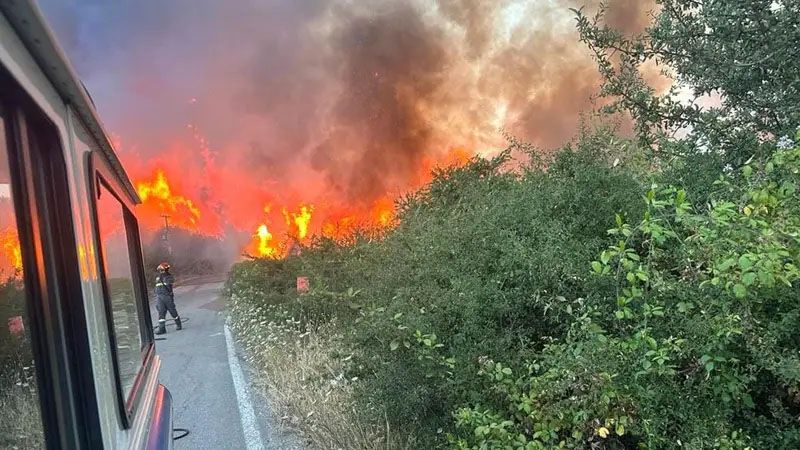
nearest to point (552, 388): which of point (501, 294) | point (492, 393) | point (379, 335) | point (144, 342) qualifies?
point (492, 393)

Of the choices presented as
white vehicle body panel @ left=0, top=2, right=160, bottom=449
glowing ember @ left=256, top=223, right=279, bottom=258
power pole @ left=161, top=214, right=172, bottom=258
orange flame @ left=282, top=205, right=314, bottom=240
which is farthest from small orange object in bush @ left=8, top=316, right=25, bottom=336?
power pole @ left=161, top=214, right=172, bottom=258

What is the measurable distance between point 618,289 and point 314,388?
142 inches

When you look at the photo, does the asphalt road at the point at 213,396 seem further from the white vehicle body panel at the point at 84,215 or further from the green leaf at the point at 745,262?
the green leaf at the point at 745,262

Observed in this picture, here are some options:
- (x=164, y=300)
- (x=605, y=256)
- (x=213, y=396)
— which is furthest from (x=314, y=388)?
(x=164, y=300)

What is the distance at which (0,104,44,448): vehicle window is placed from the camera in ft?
3.89

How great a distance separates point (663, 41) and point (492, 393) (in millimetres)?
2730

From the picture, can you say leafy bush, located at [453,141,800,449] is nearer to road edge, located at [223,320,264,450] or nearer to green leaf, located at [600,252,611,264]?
green leaf, located at [600,252,611,264]

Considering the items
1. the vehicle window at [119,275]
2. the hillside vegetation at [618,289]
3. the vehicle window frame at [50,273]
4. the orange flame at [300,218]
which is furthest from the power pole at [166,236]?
the vehicle window frame at [50,273]

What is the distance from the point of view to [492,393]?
3.29 meters

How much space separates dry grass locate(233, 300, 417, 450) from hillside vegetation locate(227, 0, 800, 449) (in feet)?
0.09

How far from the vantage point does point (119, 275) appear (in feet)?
8.84

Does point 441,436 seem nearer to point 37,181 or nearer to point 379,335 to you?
point 379,335

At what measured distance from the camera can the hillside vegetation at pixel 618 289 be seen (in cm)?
238

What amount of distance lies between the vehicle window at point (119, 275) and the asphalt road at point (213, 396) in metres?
2.38
